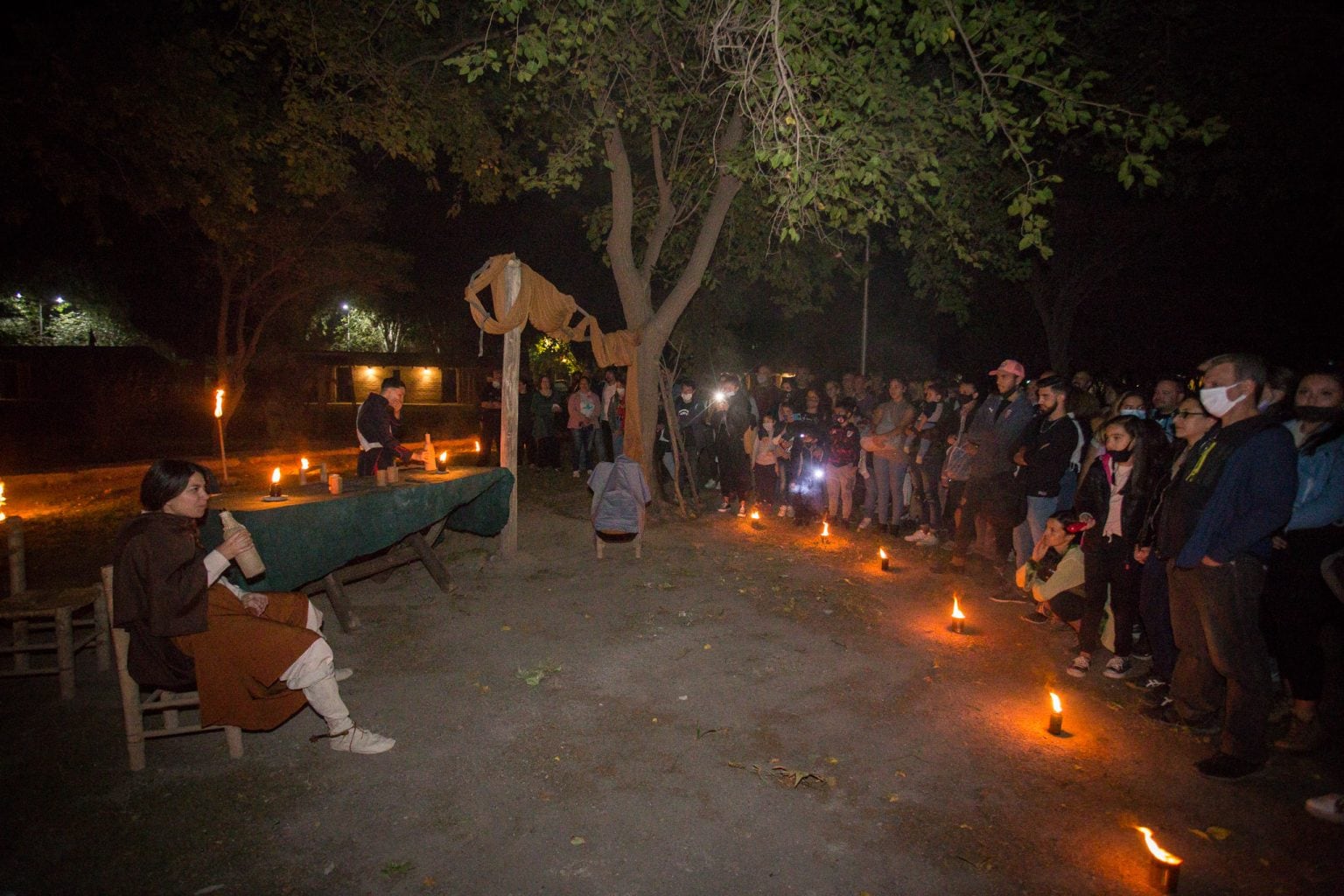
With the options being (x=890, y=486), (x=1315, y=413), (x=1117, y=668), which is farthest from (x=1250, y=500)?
(x=890, y=486)

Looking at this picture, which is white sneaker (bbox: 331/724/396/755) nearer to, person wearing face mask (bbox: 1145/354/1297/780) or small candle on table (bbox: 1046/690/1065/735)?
small candle on table (bbox: 1046/690/1065/735)

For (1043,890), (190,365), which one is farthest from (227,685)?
(190,365)

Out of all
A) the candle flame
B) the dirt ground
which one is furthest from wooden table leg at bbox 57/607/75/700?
the candle flame

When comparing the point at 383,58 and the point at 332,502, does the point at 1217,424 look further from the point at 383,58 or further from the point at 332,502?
the point at 383,58

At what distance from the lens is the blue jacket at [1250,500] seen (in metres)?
3.84

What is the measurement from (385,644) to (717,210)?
7.07 m

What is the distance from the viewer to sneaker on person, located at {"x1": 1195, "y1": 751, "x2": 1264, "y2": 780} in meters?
3.96

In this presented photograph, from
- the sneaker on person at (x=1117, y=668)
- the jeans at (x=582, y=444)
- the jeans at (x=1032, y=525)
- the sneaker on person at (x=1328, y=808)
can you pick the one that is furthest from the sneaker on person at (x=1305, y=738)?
the jeans at (x=582, y=444)

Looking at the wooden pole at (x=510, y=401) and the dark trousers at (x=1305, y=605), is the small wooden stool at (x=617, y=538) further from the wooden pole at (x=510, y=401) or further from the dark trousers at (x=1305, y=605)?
the dark trousers at (x=1305, y=605)

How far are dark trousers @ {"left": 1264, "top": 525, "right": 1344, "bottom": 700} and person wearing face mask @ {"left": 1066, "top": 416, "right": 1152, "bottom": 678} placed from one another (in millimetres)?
857

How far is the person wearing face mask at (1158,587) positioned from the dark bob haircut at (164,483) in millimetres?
6013

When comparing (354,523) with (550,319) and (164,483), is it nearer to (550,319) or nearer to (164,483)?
(164,483)

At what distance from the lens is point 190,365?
20.7 meters

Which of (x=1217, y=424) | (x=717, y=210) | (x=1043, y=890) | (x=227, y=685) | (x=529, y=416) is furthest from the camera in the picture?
(x=529, y=416)
